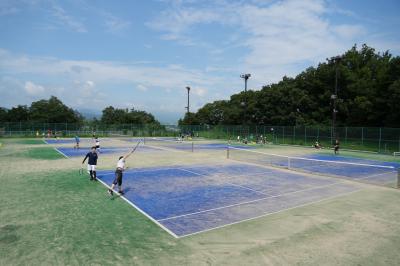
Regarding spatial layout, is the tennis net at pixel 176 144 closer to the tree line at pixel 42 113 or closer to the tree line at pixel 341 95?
the tree line at pixel 341 95

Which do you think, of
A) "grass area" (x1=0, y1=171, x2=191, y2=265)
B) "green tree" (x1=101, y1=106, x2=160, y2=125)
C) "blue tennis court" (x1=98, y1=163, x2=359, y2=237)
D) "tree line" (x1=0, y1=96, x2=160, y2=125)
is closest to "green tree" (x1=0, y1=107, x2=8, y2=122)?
"tree line" (x1=0, y1=96, x2=160, y2=125)

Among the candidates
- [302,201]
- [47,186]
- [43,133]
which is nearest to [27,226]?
[47,186]

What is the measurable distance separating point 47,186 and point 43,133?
52.7 m

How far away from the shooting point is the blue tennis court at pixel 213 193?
11.3 m

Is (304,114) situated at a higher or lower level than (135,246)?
higher

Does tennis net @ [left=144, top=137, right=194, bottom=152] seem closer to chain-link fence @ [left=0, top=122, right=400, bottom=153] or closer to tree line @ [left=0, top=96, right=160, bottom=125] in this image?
chain-link fence @ [left=0, top=122, right=400, bottom=153]

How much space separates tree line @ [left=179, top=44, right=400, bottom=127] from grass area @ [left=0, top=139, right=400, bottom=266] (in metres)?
41.3

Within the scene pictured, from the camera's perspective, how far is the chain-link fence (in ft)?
139

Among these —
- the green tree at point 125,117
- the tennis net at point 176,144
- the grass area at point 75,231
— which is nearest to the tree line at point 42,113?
the green tree at point 125,117

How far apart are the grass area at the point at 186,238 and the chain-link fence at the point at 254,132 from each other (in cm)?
3138

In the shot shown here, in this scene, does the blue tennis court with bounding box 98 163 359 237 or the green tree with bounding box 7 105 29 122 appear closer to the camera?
the blue tennis court with bounding box 98 163 359 237

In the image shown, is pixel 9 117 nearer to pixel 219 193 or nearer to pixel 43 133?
pixel 43 133

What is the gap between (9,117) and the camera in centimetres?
9062

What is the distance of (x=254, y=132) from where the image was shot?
60.4m
